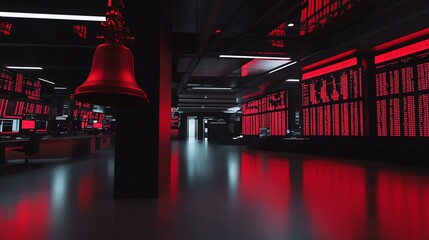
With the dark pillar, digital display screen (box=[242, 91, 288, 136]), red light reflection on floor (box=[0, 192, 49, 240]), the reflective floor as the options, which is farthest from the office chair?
digital display screen (box=[242, 91, 288, 136])

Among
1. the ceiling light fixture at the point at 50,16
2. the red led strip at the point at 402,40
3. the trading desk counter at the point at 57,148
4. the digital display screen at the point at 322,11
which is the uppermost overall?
the digital display screen at the point at 322,11

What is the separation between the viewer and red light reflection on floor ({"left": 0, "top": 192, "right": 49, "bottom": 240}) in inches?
83.7

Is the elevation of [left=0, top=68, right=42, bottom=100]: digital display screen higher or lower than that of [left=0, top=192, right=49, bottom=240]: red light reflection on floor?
higher

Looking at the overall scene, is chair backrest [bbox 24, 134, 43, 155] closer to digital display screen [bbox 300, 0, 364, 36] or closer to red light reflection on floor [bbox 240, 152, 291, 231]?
red light reflection on floor [bbox 240, 152, 291, 231]

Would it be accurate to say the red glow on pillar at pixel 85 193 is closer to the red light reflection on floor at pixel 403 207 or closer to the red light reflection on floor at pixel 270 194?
the red light reflection on floor at pixel 270 194

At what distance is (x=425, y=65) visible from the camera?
6.02m

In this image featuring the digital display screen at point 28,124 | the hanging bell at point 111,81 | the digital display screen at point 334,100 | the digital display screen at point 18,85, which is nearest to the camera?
the hanging bell at point 111,81

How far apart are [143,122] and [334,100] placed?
711 centimetres

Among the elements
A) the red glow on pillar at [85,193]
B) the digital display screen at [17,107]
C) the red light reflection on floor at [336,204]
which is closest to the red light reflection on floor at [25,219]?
the red glow on pillar at [85,193]

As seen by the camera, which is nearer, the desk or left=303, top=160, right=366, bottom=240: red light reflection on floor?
left=303, top=160, right=366, bottom=240: red light reflection on floor

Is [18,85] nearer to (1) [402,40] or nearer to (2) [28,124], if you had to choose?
(2) [28,124]

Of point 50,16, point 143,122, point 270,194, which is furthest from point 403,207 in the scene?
point 50,16

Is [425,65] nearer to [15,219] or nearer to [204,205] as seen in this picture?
[204,205]

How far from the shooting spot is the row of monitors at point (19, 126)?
6.47 meters
